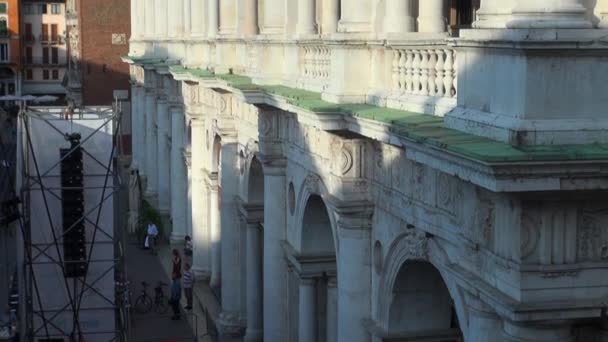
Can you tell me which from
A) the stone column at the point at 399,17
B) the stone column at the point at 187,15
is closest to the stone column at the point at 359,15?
the stone column at the point at 399,17

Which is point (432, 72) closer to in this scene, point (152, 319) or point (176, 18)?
point (152, 319)

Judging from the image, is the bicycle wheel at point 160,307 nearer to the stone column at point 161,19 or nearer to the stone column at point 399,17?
the stone column at point 161,19

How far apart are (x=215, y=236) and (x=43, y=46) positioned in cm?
9272

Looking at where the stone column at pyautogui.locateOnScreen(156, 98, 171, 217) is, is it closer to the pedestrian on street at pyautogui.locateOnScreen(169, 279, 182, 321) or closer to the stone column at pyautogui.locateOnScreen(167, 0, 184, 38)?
the stone column at pyautogui.locateOnScreen(167, 0, 184, 38)

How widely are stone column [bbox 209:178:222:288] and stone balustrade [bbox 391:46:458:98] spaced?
19777 mm

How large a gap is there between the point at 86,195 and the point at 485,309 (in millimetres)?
15376

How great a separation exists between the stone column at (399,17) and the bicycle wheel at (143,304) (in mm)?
21041

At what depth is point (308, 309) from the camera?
76.8 ft

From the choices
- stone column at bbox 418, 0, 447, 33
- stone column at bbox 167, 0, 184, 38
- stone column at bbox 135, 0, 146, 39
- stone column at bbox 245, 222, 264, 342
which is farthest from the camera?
stone column at bbox 135, 0, 146, 39

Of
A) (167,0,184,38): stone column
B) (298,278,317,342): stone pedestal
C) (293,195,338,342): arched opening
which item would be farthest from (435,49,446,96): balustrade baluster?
(167,0,184,38): stone column

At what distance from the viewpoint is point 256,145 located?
27.6 metres

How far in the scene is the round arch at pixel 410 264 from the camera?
49.1ft

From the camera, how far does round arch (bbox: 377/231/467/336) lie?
1495cm

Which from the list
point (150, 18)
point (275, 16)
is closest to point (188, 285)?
A: point (275, 16)
